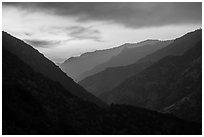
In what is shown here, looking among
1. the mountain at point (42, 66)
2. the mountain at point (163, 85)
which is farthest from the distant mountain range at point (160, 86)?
the mountain at point (42, 66)

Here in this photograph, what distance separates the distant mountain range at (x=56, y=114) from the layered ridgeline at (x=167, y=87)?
36.4 meters

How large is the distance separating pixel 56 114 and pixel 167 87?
93.5 metres

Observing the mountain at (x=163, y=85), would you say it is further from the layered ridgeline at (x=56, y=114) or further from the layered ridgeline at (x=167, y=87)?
the layered ridgeline at (x=56, y=114)

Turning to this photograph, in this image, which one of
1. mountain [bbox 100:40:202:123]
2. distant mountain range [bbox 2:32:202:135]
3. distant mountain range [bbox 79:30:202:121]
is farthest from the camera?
distant mountain range [bbox 79:30:202:121]

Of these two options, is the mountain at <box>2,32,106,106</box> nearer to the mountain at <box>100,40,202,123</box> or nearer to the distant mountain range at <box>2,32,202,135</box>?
the distant mountain range at <box>2,32,202,135</box>

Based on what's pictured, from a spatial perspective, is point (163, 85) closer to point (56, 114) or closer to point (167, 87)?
point (167, 87)

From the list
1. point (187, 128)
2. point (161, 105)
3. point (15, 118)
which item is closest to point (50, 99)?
point (15, 118)

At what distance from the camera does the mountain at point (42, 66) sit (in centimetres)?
8981

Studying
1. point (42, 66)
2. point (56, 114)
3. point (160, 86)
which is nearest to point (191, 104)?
point (160, 86)

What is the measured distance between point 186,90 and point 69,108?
3065 inches

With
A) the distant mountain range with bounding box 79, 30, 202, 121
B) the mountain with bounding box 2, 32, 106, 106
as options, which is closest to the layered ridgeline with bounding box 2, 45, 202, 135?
the mountain with bounding box 2, 32, 106, 106

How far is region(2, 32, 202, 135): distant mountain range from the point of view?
46469mm

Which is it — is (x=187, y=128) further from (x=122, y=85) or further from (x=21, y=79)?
(x=122, y=85)

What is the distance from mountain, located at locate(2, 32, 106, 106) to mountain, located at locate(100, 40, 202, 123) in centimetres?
4405
